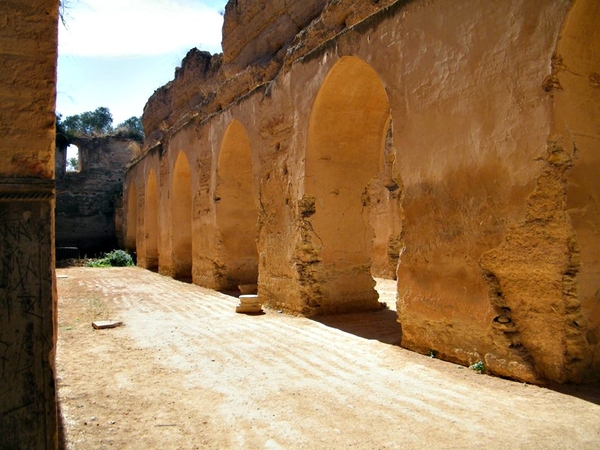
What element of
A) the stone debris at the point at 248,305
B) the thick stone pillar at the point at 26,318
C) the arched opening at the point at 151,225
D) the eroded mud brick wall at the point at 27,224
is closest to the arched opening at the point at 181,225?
the arched opening at the point at 151,225

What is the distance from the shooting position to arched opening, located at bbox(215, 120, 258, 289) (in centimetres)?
1023

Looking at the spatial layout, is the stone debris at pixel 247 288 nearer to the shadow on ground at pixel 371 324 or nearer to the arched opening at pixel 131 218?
the shadow on ground at pixel 371 324

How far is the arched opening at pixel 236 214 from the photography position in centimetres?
1023

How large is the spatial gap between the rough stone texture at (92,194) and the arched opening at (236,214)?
1402 cm

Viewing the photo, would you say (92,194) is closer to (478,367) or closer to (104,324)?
(104,324)

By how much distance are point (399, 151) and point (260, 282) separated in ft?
12.9

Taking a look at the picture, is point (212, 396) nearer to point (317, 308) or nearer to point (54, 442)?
point (54, 442)

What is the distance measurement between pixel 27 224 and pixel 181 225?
11.7m

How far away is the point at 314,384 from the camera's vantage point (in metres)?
3.85

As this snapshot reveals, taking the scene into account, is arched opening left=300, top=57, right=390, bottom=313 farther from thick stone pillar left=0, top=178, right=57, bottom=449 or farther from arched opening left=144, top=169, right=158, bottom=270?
arched opening left=144, top=169, right=158, bottom=270

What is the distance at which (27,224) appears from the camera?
2.12 m

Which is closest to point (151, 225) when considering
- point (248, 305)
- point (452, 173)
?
point (248, 305)

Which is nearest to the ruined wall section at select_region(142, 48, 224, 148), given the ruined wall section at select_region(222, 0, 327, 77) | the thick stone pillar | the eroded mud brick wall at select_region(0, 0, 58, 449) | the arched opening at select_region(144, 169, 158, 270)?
the arched opening at select_region(144, 169, 158, 270)

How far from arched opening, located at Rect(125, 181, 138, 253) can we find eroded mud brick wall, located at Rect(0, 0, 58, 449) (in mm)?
18513
